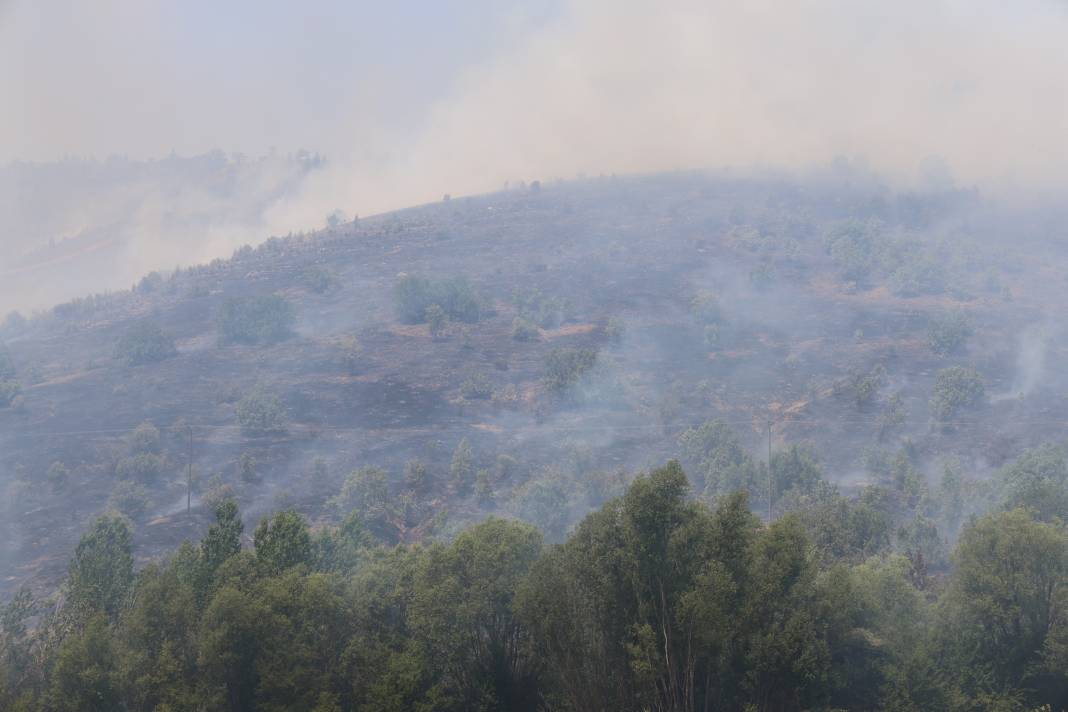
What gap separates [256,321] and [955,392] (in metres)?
84.4

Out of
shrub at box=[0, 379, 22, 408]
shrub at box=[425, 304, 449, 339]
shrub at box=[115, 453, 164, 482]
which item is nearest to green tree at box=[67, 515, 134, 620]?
shrub at box=[115, 453, 164, 482]

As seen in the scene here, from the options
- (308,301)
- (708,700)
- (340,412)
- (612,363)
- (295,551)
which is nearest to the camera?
(708,700)

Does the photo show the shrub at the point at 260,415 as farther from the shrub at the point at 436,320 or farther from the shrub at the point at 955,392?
the shrub at the point at 955,392

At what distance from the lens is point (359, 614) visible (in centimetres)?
4600

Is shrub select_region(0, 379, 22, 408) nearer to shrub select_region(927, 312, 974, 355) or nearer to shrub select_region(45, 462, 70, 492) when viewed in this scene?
shrub select_region(45, 462, 70, 492)

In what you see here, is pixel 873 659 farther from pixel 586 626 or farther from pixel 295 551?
pixel 295 551

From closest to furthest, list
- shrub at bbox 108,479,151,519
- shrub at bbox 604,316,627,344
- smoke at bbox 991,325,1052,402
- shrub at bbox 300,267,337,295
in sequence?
shrub at bbox 108,479,151,519
smoke at bbox 991,325,1052,402
shrub at bbox 604,316,627,344
shrub at bbox 300,267,337,295

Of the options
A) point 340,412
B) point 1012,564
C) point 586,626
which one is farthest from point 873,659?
point 340,412

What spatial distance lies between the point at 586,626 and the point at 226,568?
1753 cm

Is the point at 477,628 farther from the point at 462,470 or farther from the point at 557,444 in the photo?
the point at 557,444

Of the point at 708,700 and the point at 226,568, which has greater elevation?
the point at 226,568

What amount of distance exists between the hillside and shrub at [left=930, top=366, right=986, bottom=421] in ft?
1.44

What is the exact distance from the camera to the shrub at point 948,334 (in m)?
120

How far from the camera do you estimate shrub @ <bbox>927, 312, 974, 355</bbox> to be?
393 feet
